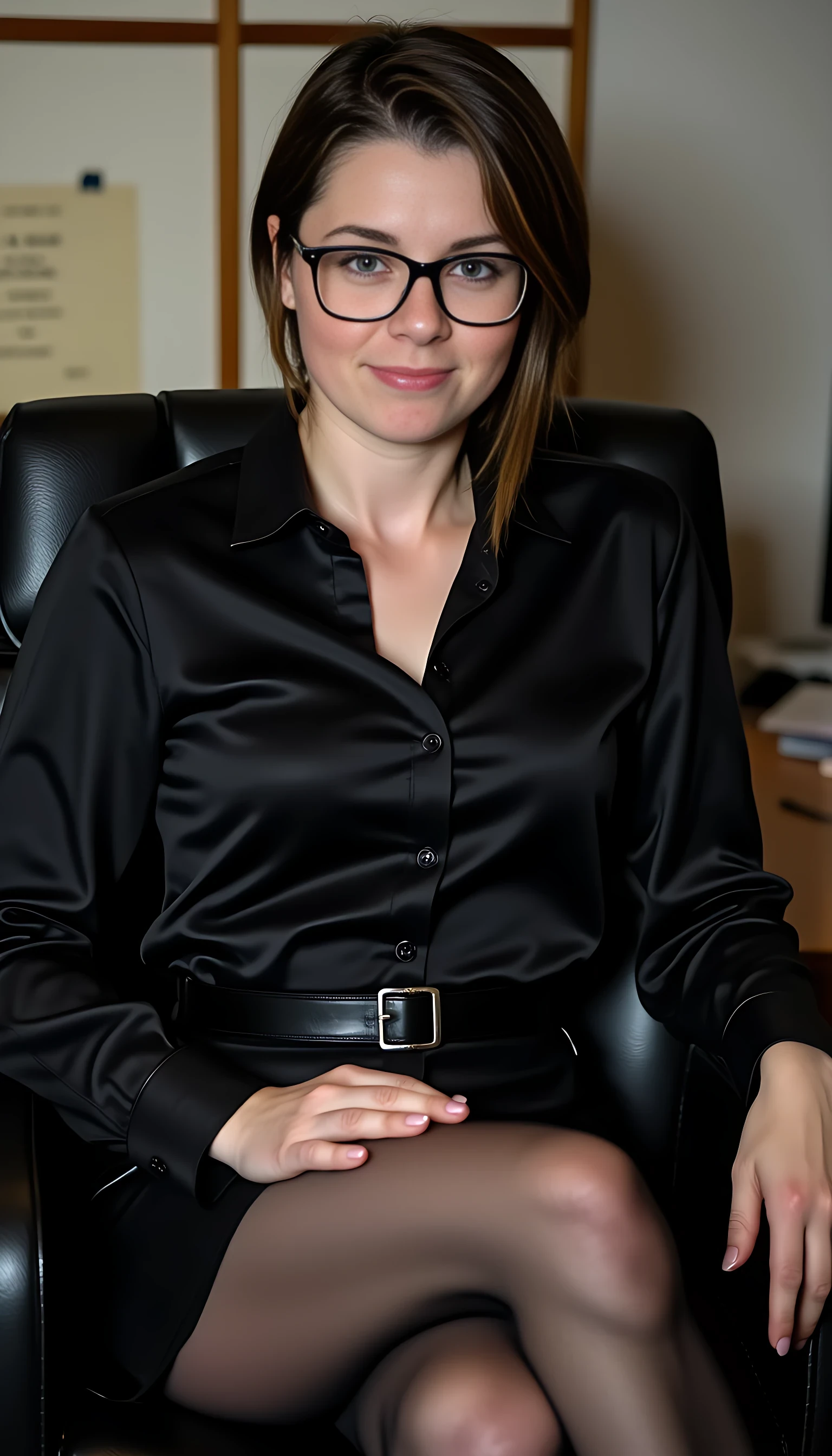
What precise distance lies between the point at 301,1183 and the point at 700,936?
44 centimetres

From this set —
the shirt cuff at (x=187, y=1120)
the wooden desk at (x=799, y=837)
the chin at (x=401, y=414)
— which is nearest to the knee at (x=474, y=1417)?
the shirt cuff at (x=187, y=1120)

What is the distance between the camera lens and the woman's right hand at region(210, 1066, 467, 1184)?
1.06m

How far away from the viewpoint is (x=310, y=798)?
1.21 meters

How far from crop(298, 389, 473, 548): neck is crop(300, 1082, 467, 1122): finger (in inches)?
20.5

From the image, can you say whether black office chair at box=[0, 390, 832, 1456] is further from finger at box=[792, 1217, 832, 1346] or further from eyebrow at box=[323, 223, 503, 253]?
eyebrow at box=[323, 223, 503, 253]

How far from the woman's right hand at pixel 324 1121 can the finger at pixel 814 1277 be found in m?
0.27

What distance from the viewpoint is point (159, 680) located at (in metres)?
1.24

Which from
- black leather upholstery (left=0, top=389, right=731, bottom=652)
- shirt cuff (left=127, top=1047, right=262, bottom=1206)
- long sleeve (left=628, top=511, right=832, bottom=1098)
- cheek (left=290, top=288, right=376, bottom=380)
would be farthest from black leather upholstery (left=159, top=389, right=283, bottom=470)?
shirt cuff (left=127, top=1047, right=262, bottom=1206)

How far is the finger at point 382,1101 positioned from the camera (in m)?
1.08

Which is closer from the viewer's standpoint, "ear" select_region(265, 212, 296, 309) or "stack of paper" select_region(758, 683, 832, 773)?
"ear" select_region(265, 212, 296, 309)

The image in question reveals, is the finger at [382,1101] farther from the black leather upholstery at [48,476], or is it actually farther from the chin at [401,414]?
the black leather upholstery at [48,476]

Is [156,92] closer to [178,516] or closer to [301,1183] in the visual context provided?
[178,516]

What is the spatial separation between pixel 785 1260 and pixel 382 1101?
1.03 ft

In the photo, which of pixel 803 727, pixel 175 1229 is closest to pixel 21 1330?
pixel 175 1229
